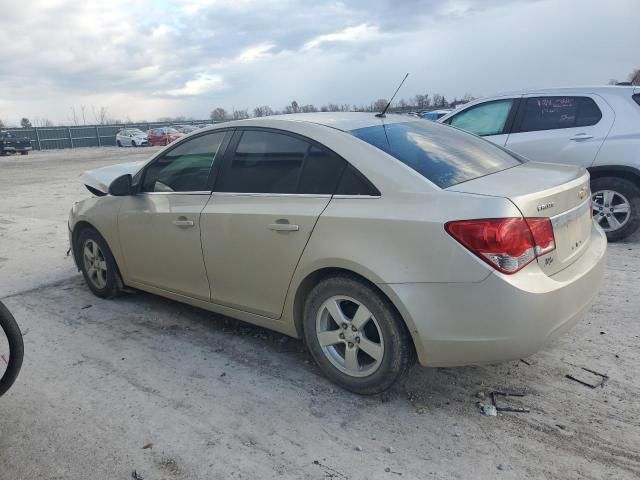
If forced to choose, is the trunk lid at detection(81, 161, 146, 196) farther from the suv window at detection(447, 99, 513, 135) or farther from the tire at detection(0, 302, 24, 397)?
the suv window at detection(447, 99, 513, 135)

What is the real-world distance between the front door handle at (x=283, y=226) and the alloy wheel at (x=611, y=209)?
4.28 metres

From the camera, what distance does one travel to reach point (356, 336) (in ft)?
9.85

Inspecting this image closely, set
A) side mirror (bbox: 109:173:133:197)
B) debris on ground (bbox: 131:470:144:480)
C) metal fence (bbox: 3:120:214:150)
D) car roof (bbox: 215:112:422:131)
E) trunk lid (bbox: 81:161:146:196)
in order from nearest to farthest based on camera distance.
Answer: debris on ground (bbox: 131:470:144:480) → car roof (bbox: 215:112:422:131) → side mirror (bbox: 109:173:133:197) → trunk lid (bbox: 81:161:146:196) → metal fence (bbox: 3:120:214:150)

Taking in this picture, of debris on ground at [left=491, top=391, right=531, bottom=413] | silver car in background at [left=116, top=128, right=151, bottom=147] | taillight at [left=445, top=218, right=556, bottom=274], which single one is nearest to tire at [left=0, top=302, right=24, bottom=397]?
taillight at [left=445, top=218, right=556, bottom=274]

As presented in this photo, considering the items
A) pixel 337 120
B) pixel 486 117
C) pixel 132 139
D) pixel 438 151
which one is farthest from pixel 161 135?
pixel 438 151

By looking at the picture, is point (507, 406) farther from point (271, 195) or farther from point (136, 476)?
point (136, 476)

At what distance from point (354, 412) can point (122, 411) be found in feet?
4.42

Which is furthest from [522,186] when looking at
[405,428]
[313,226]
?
[405,428]

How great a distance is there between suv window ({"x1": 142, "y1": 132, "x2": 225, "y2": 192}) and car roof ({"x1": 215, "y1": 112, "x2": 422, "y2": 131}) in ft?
0.63

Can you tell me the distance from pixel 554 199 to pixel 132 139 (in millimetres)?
41463

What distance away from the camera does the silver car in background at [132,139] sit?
39812 millimetres

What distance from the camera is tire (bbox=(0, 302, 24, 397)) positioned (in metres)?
2.82

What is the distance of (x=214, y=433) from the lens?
2.79 m

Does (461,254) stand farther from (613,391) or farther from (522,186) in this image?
(613,391)
